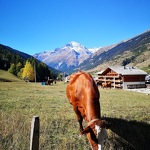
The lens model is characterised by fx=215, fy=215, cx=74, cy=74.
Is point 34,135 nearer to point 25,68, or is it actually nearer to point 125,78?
point 125,78

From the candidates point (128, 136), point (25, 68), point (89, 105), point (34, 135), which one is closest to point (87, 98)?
point (89, 105)

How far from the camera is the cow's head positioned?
17.9ft

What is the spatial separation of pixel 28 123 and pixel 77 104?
110 inches

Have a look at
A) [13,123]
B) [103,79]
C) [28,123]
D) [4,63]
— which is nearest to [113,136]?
[28,123]

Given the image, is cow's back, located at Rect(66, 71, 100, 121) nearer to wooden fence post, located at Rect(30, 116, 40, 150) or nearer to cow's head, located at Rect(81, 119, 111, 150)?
cow's head, located at Rect(81, 119, 111, 150)

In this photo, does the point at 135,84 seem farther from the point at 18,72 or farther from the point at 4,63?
the point at 4,63

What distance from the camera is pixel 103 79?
61.8m

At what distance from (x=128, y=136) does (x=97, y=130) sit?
6.66 meters

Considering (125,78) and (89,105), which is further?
(125,78)

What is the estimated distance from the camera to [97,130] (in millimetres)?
5449

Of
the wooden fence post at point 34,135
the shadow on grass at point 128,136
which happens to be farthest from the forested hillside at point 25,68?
the wooden fence post at point 34,135

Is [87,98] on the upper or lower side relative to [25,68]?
lower

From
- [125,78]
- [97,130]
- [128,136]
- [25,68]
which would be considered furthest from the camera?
[25,68]

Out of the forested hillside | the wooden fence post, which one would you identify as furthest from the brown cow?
the forested hillside
